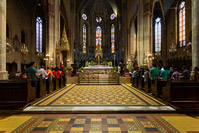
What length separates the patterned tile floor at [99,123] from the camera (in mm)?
3252

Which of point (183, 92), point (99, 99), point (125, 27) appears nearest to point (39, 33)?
point (125, 27)

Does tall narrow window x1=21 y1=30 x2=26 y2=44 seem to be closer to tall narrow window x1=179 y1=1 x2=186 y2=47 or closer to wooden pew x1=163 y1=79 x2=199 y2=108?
wooden pew x1=163 y1=79 x2=199 y2=108

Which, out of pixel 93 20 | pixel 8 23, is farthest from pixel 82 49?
pixel 8 23

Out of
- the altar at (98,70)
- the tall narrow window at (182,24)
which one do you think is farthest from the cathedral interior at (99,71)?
the tall narrow window at (182,24)

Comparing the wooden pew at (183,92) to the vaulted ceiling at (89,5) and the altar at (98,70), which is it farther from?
the vaulted ceiling at (89,5)

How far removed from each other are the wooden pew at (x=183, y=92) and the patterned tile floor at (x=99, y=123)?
1.09 metres

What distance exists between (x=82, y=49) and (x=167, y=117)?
99.4ft

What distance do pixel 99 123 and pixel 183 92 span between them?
3685mm

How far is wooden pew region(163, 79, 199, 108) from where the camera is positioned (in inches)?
199

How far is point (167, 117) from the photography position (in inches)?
160

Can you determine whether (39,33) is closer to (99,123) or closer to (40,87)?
(40,87)

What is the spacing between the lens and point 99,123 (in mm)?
3648

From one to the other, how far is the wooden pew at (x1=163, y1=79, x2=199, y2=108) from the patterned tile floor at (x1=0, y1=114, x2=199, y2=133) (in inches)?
42.9

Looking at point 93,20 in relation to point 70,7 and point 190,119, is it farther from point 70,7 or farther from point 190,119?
point 190,119
